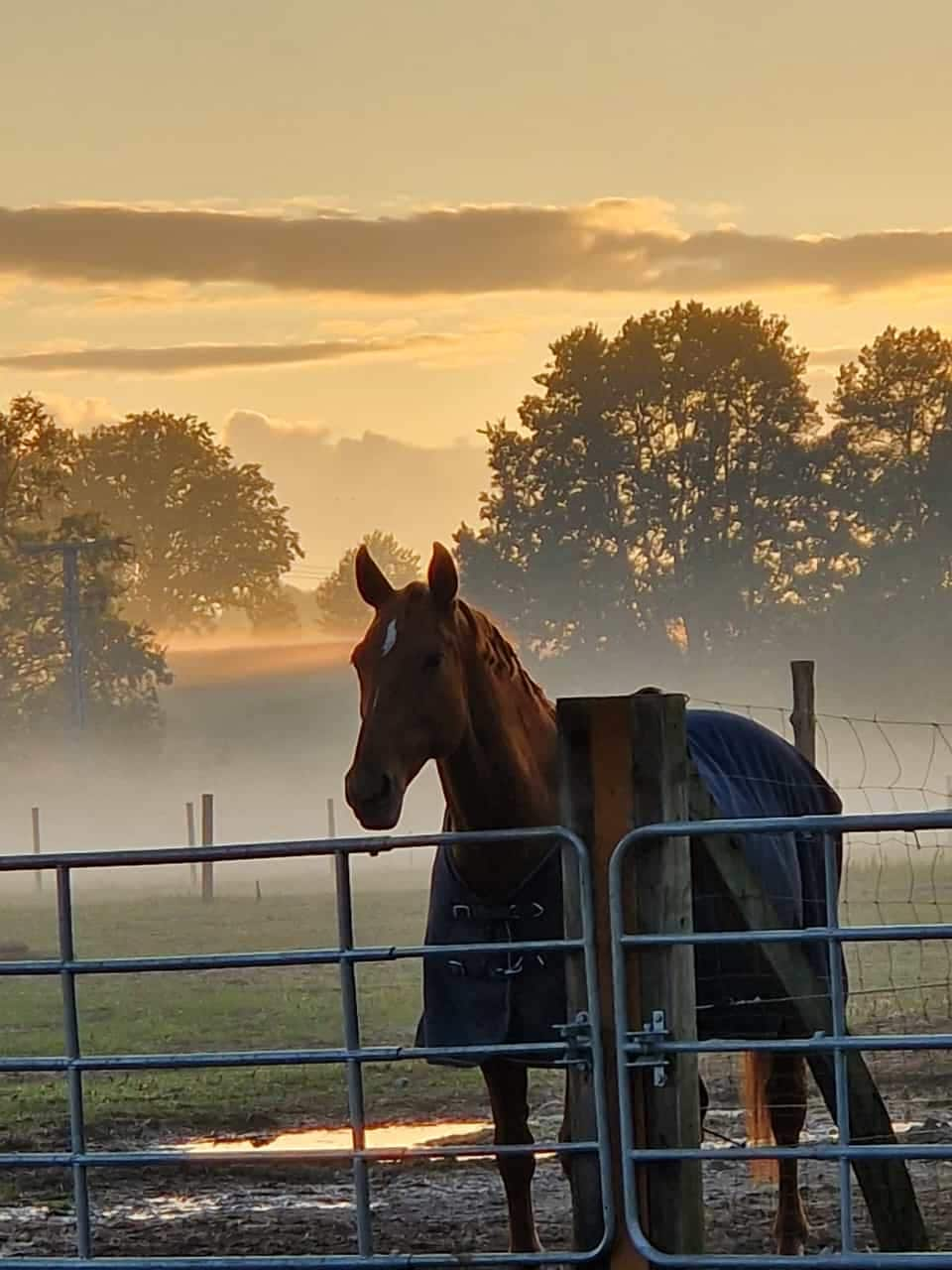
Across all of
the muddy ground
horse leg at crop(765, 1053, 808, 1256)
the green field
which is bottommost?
the green field

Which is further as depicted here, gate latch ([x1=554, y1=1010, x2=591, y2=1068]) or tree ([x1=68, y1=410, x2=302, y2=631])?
tree ([x1=68, y1=410, x2=302, y2=631])

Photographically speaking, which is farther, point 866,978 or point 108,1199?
point 866,978

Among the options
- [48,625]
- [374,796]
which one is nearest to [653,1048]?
[374,796]

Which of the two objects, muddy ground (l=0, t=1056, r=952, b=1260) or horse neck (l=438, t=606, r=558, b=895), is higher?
horse neck (l=438, t=606, r=558, b=895)

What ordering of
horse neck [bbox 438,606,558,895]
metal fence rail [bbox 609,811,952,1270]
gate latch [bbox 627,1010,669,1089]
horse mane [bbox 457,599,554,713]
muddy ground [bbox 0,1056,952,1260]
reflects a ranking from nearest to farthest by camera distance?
metal fence rail [bbox 609,811,952,1270]
gate latch [bbox 627,1010,669,1089]
horse neck [bbox 438,606,558,895]
horse mane [bbox 457,599,554,713]
muddy ground [bbox 0,1056,952,1260]

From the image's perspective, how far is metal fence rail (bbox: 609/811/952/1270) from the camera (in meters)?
4.69

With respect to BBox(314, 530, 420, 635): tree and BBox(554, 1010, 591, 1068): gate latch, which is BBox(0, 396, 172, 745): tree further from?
BBox(554, 1010, 591, 1068): gate latch

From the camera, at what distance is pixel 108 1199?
8.23m

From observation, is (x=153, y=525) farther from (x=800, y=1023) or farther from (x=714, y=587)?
(x=800, y=1023)

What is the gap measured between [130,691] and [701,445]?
15.8 m

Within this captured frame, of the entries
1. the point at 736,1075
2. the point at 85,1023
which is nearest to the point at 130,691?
the point at 85,1023

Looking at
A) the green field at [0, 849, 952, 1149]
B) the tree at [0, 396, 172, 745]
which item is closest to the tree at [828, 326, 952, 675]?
the tree at [0, 396, 172, 745]

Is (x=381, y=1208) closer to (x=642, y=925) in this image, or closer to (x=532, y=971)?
(x=532, y=971)

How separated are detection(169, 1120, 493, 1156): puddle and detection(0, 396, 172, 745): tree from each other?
137ft
